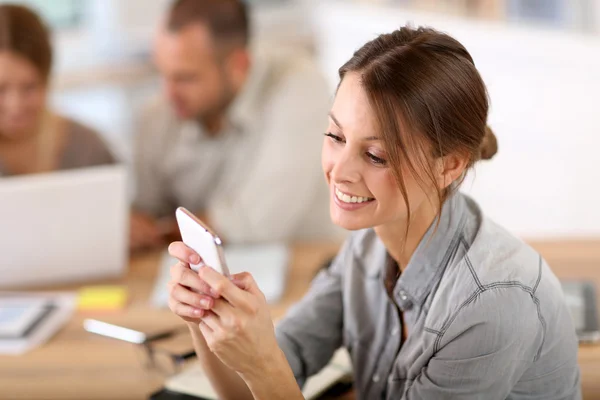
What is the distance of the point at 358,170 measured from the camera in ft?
3.71

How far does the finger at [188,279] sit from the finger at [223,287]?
27 mm

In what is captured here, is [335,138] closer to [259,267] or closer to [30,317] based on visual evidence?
[259,267]

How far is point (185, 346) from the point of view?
167cm

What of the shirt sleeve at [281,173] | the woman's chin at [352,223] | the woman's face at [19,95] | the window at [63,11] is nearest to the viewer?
the woman's chin at [352,223]

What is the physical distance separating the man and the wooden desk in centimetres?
46

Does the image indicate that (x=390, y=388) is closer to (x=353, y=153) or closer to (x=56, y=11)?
(x=353, y=153)

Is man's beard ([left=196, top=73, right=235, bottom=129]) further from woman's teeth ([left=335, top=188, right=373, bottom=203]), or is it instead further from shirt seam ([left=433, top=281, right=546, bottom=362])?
shirt seam ([left=433, top=281, right=546, bottom=362])

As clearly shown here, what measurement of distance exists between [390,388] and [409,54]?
0.55m

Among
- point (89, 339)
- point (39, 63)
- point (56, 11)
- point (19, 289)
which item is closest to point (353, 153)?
point (89, 339)

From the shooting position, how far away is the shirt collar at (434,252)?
123 centimetres

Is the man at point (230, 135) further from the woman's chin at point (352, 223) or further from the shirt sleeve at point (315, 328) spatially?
the woman's chin at point (352, 223)

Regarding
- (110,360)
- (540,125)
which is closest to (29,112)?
(110,360)

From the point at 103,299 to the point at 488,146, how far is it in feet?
3.61

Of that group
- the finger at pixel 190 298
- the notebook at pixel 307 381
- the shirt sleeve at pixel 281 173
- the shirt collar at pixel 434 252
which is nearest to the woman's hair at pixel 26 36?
the shirt sleeve at pixel 281 173
